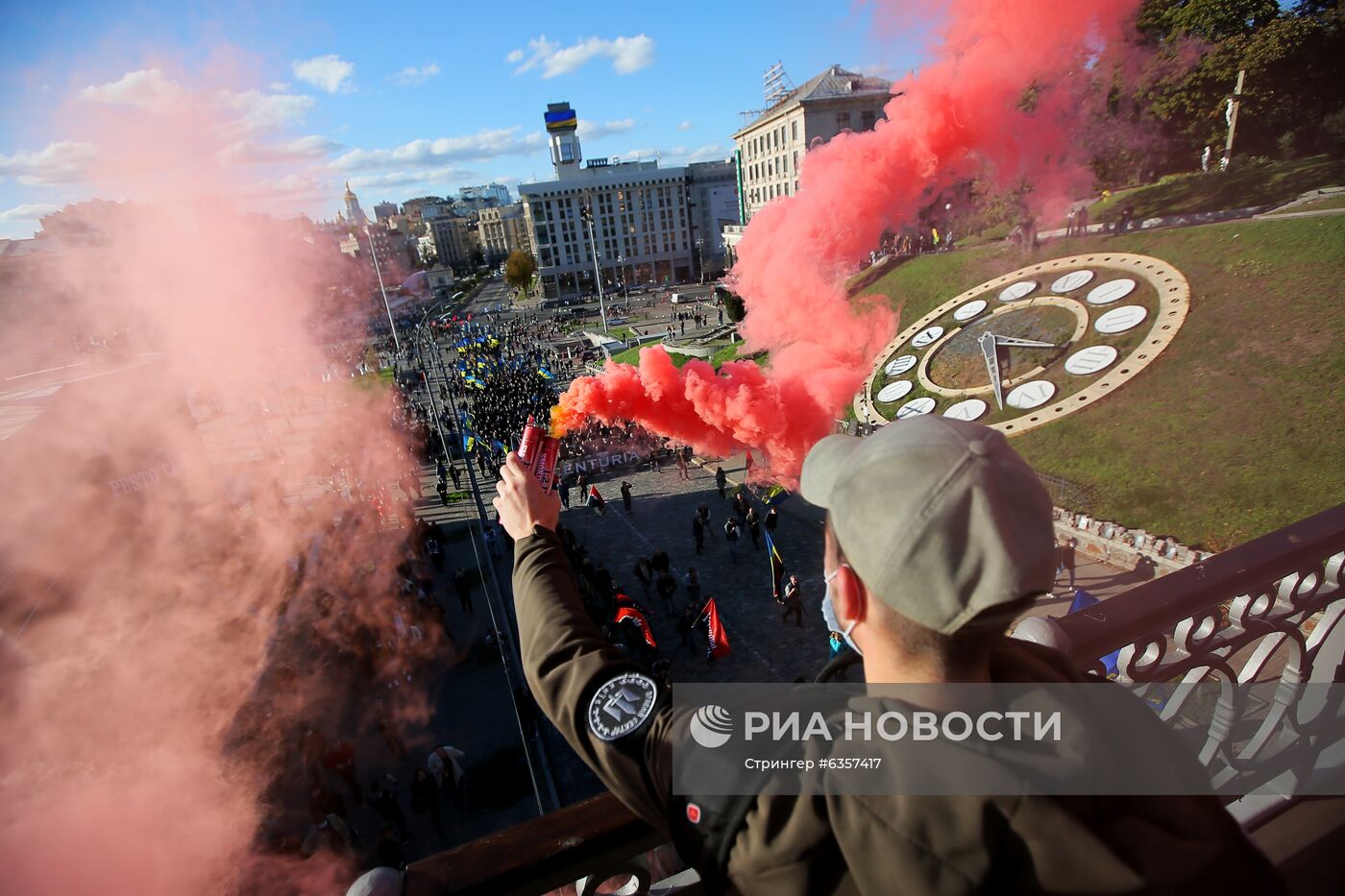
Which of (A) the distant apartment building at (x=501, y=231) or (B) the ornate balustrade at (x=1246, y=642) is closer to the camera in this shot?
(B) the ornate balustrade at (x=1246, y=642)

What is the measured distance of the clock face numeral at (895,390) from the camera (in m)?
22.9

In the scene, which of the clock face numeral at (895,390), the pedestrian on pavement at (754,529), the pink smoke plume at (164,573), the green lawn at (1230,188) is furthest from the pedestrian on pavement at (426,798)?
the green lawn at (1230,188)

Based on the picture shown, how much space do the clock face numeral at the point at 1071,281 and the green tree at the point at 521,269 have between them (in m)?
94.0

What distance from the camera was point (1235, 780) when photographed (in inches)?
115

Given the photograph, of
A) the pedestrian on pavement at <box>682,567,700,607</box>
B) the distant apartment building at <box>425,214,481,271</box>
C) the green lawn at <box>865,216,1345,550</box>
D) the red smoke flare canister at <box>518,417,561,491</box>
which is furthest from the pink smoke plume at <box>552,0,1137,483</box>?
the distant apartment building at <box>425,214,481,271</box>

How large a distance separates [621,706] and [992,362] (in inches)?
850

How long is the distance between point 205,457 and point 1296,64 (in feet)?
133

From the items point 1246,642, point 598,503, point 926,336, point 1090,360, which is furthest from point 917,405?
point 1246,642

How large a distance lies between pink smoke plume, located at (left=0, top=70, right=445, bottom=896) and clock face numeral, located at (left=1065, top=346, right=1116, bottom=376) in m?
19.9

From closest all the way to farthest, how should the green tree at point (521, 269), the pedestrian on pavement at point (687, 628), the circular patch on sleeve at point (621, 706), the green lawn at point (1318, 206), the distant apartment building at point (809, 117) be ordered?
1. the circular patch on sleeve at point (621, 706)
2. the pedestrian on pavement at point (687, 628)
3. the green lawn at point (1318, 206)
4. the distant apartment building at point (809, 117)
5. the green tree at point (521, 269)

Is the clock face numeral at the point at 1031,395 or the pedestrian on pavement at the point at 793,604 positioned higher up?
the clock face numeral at the point at 1031,395

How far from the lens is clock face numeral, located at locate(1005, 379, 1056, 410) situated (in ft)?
63.9

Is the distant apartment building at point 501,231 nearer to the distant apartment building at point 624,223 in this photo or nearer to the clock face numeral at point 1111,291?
the distant apartment building at point 624,223

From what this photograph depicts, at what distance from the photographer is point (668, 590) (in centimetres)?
1761
